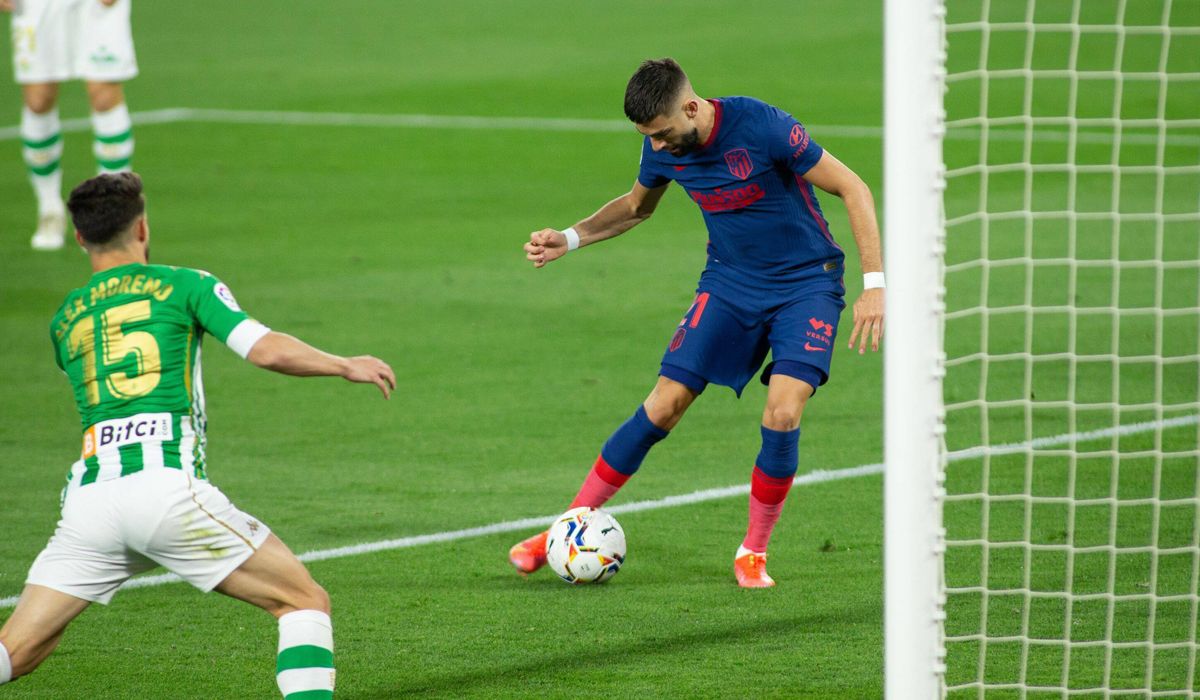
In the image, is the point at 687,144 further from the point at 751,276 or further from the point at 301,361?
the point at 301,361

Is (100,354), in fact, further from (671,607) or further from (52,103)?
(52,103)

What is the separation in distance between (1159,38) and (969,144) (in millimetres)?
8854

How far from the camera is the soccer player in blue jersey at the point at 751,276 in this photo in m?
6.03

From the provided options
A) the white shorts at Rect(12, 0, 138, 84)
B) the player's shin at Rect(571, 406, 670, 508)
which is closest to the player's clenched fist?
the player's shin at Rect(571, 406, 670, 508)

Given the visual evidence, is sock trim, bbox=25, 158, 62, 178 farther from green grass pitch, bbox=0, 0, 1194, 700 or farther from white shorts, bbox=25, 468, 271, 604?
white shorts, bbox=25, 468, 271, 604

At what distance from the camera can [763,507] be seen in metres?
6.14

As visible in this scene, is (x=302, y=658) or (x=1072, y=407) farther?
(x=1072, y=407)

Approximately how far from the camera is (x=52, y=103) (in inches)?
503

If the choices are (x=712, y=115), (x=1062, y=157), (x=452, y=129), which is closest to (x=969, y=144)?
(x=1062, y=157)

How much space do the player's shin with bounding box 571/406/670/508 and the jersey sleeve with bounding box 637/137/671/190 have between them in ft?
2.73

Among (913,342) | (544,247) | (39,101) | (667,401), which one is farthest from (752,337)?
(39,101)

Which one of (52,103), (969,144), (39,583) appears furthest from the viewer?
(969,144)

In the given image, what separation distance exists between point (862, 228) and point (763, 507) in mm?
1041

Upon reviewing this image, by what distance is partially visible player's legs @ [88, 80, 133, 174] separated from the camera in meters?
12.6
